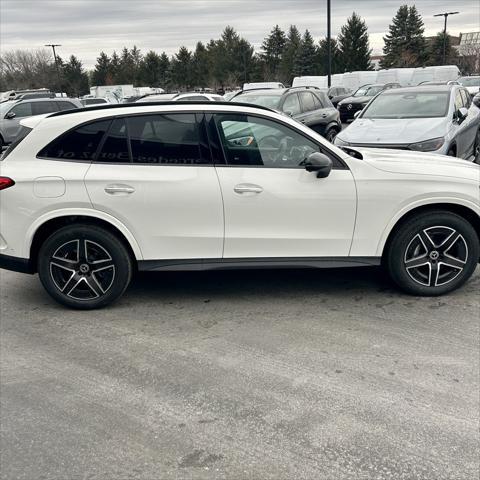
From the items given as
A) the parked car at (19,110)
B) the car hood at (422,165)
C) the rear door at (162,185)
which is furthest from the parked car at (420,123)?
the parked car at (19,110)

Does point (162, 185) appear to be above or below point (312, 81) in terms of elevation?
above

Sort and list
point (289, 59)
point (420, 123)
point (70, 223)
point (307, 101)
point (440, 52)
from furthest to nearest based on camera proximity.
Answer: point (289, 59)
point (440, 52)
point (307, 101)
point (420, 123)
point (70, 223)

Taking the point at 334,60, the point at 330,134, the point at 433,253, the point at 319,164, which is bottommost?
the point at 330,134

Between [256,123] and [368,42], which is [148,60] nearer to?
[368,42]

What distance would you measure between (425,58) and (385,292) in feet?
257

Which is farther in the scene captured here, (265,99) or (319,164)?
(265,99)

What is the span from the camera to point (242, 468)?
99.0 inches

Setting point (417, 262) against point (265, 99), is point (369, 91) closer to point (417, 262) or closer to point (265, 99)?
point (265, 99)

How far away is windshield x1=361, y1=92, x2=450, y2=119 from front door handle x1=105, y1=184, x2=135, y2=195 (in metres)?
6.31

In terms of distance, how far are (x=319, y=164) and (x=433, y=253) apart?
1.29 meters

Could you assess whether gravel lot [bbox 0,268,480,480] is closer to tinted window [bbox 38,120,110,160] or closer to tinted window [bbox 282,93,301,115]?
tinted window [bbox 38,120,110,160]

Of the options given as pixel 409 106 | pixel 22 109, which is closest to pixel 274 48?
pixel 22 109

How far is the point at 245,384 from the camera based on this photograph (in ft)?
10.7

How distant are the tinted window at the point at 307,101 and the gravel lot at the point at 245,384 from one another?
8.62 m
